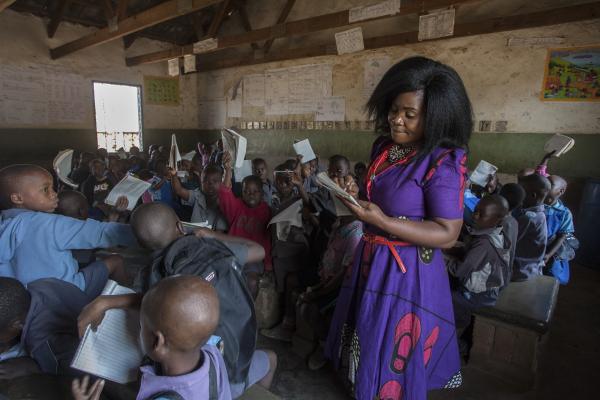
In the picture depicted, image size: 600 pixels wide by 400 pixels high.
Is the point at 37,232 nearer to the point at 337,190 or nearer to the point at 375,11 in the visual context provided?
the point at 337,190

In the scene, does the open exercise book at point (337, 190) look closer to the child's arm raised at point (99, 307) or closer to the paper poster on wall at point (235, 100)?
the child's arm raised at point (99, 307)

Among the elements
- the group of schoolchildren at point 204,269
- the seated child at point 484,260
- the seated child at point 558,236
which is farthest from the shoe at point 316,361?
the seated child at point 558,236

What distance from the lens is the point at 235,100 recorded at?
8578 mm

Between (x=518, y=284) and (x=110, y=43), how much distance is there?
857 centimetres

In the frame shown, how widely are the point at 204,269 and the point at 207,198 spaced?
1.86 meters

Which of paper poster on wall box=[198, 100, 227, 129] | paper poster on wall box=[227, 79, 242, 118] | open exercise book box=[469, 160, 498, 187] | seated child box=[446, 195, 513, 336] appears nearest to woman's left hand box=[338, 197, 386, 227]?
seated child box=[446, 195, 513, 336]

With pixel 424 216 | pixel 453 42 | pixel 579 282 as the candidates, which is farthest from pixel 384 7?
pixel 579 282

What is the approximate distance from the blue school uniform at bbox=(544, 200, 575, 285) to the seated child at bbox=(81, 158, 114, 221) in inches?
159

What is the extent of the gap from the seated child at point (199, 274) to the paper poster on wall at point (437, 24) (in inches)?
141

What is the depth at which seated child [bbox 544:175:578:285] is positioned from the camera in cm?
288

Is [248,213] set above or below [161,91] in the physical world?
below

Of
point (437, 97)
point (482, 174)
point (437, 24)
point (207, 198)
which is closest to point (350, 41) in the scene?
point (437, 24)

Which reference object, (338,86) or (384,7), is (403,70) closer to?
(384,7)

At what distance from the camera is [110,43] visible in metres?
7.62
